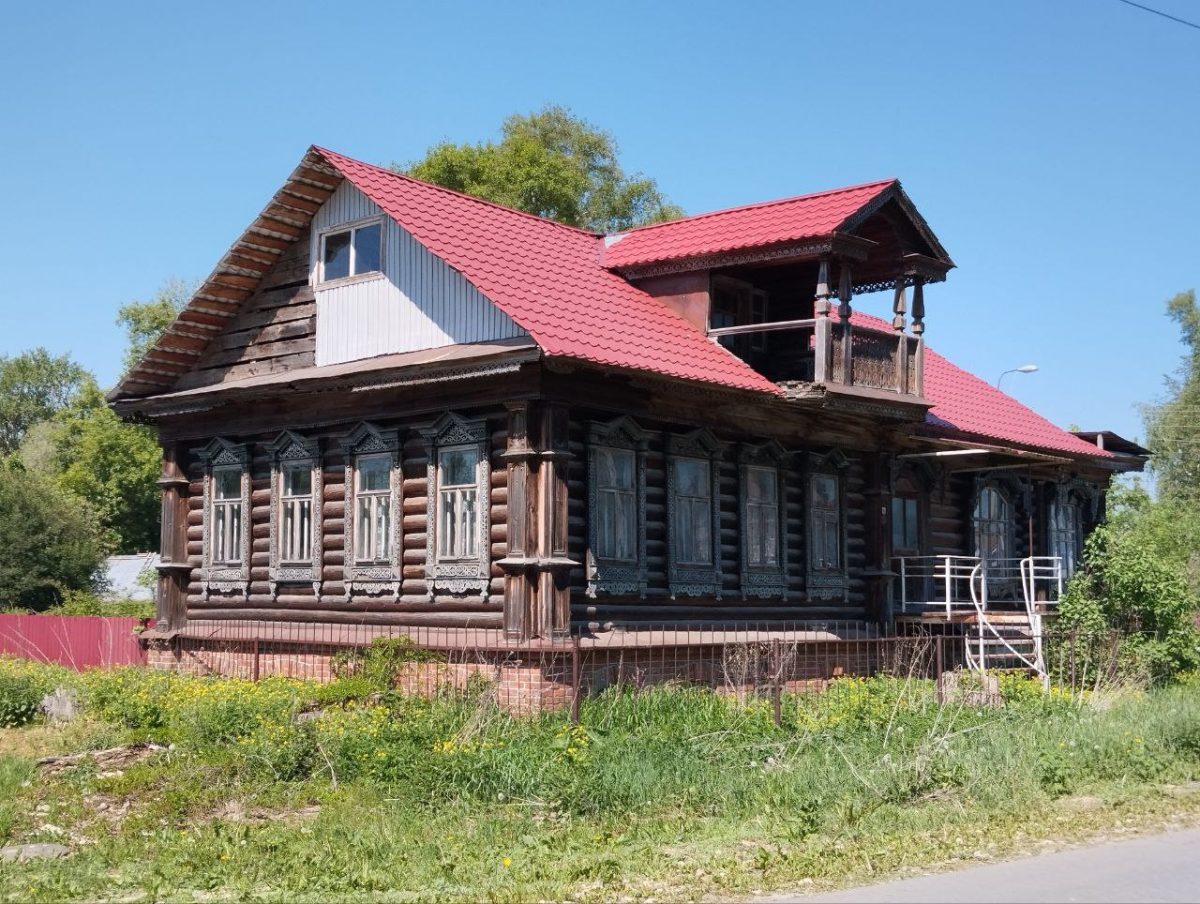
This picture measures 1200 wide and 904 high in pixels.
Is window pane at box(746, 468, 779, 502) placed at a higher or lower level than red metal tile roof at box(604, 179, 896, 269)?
lower

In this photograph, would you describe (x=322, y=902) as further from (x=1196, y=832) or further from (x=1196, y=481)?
(x=1196, y=481)

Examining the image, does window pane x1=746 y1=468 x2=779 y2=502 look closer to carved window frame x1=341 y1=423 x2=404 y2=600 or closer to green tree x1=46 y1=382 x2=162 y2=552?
carved window frame x1=341 y1=423 x2=404 y2=600

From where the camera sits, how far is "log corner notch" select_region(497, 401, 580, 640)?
→ 55.2ft

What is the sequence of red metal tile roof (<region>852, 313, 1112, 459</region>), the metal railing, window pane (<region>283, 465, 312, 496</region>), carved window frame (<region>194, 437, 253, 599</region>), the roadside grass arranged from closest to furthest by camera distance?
the roadside grass → window pane (<region>283, 465, 312, 496</region>) → carved window frame (<region>194, 437, 253, 599</region>) → the metal railing → red metal tile roof (<region>852, 313, 1112, 459</region>)

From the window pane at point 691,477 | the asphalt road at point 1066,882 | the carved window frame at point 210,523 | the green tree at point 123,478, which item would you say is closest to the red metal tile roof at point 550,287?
the window pane at point 691,477

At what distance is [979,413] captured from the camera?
89.8 ft

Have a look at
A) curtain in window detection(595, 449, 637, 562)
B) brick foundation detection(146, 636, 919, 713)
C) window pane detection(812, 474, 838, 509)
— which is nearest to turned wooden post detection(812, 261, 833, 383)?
window pane detection(812, 474, 838, 509)

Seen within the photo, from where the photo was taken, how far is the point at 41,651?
26.7 m

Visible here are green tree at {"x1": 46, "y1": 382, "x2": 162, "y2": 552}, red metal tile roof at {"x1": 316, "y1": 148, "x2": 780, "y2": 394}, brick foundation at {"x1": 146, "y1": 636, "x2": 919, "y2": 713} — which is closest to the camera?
brick foundation at {"x1": 146, "y1": 636, "x2": 919, "y2": 713}

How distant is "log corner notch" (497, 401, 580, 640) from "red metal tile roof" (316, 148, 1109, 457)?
3.65 ft

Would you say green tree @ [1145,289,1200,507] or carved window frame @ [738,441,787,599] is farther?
green tree @ [1145,289,1200,507]

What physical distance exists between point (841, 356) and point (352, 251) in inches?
273

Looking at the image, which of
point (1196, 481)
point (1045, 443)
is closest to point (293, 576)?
point (1045, 443)

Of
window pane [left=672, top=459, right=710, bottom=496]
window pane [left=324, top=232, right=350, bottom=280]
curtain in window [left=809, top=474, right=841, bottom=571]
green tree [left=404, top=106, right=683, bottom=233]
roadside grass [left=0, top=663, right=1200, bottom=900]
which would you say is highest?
green tree [left=404, top=106, right=683, bottom=233]
